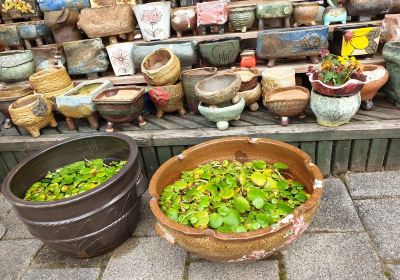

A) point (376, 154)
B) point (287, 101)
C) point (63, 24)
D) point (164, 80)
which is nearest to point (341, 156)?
point (376, 154)

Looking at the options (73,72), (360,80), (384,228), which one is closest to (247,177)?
(384,228)

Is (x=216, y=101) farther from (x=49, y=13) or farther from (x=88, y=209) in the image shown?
(x=49, y=13)

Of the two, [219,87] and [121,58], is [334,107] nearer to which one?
[219,87]

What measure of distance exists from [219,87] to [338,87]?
96 centimetres

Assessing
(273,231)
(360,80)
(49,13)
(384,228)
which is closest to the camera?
(273,231)

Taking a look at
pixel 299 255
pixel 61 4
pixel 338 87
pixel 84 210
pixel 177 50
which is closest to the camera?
pixel 84 210

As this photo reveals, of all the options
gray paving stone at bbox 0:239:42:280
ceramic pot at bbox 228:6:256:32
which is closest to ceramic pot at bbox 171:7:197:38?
ceramic pot at bbox 228:6:256:32

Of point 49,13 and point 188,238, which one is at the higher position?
point 49,13

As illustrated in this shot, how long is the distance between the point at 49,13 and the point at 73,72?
0.62m

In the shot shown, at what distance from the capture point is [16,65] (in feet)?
10.9

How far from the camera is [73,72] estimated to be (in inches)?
133

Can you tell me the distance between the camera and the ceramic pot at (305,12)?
2992 millimetres

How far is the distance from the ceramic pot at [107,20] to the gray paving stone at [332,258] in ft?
8.23

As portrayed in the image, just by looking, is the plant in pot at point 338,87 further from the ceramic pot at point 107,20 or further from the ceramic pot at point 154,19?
the ceramic pot at point 107,20
